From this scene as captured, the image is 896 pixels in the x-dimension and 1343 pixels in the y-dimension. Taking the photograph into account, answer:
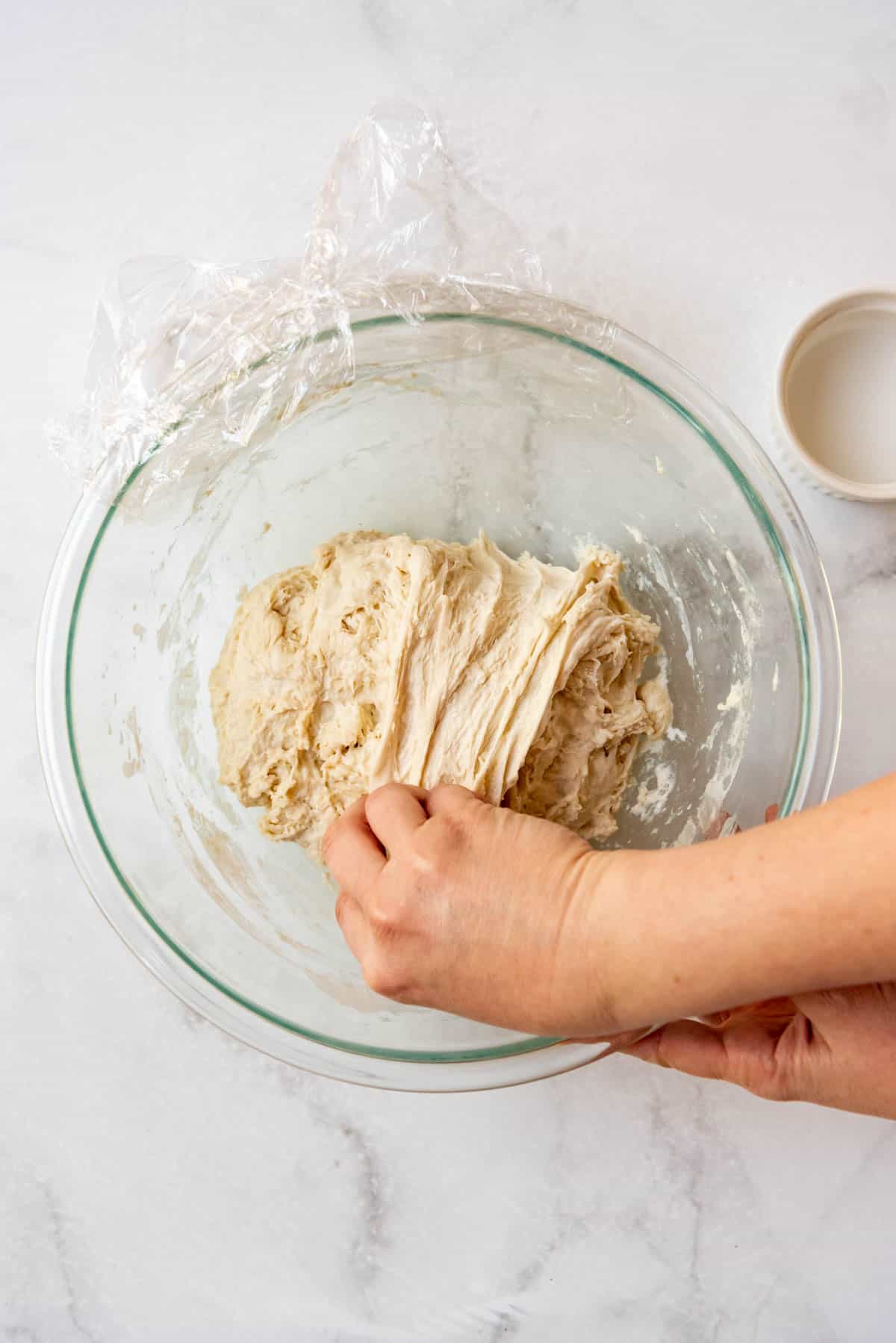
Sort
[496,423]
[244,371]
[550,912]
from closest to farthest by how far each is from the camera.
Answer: [550,912], [244,371], [496,423]

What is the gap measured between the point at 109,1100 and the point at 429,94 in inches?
58.7

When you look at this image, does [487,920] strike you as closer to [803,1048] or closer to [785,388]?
[803,1048]

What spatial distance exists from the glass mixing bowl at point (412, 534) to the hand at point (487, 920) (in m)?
0.29

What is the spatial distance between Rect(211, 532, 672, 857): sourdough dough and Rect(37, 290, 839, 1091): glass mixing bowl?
0.10m

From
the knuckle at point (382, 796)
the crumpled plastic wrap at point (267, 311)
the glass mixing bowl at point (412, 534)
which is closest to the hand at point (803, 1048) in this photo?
the glass mixing bowl at point (412, 534)

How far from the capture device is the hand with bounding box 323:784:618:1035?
0.80m

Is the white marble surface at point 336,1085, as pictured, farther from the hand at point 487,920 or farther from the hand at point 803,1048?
the hand at point 487,920

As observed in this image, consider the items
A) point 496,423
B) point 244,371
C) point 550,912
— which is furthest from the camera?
point 496,423

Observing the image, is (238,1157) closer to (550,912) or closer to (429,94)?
(550,912)

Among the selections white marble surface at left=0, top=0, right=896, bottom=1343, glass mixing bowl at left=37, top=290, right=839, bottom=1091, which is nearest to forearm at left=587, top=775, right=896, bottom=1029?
glass mixing bowl at left=37, top=290, right=839, bottom=1091

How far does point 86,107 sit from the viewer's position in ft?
4.31

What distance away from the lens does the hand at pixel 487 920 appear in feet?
2.62

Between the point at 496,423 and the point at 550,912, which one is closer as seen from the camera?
the point at 550,912

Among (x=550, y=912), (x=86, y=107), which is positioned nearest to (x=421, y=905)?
(x=550, y=912)
